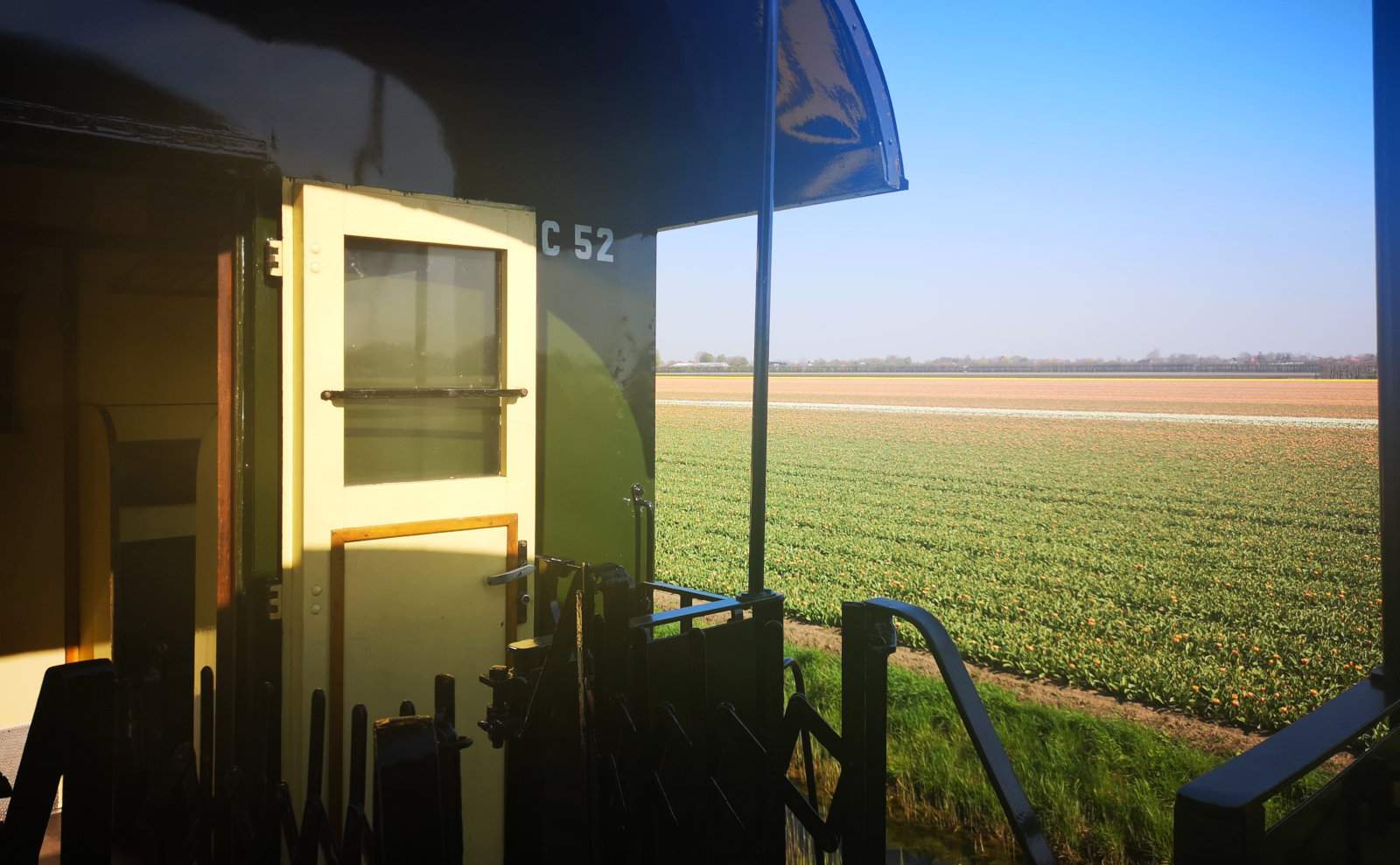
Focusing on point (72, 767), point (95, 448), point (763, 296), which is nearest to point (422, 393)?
point (763, 296)

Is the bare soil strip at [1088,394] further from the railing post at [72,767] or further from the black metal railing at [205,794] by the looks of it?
the railing post at [72,767]

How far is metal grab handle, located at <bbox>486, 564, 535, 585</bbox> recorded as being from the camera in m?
3.47

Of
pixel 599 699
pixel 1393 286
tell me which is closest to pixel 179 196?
pixel 599 699

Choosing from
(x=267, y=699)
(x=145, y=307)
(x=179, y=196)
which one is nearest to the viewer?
(x=267, y=699)

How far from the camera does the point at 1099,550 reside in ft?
50.8

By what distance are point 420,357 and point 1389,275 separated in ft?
9.48

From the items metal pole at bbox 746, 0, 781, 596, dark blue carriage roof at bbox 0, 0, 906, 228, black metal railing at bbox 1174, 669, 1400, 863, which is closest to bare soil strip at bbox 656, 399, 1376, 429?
dark blue carriage roof at bbox 0, 0, 906, 228

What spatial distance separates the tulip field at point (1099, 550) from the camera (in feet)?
29.9

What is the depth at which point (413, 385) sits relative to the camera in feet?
11.1

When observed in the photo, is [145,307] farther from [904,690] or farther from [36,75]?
[904,690]

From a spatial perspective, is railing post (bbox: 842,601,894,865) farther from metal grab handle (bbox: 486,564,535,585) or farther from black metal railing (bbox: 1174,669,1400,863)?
metal grab handle (bbox: 486,564,535,585)

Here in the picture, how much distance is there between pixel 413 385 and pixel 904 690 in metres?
5.35

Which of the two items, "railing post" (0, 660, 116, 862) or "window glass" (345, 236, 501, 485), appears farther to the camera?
"window glass" (345, 236, 501, 485)

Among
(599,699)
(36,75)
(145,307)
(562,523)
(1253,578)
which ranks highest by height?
(36,75)
